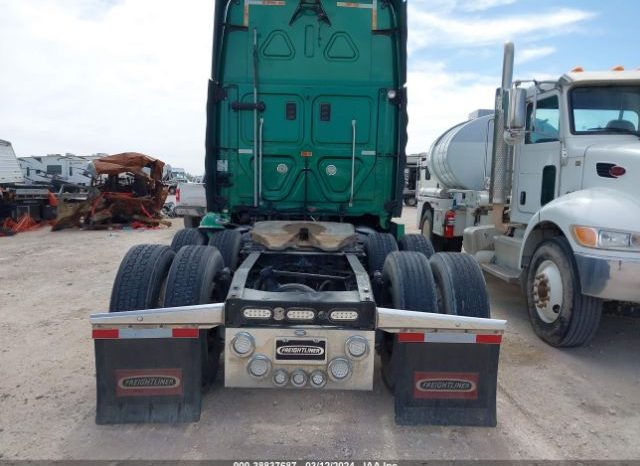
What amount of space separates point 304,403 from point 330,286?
3.31 feet

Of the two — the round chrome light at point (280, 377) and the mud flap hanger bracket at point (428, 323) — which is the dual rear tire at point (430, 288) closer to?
the mud flap hanger bracket at point (428, 323)

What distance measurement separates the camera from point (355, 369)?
118 inches

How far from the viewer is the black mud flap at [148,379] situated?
310 cm

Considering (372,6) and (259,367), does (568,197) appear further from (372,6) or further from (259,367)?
(259,367)

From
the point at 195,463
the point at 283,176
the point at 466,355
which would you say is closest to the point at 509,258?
the point at 283,176

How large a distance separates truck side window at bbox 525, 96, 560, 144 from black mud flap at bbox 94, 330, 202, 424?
4.80 m

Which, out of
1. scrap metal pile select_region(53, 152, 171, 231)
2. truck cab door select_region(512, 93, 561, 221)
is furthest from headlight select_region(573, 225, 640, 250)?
scrap metal pile select_region(53, 152, 171, 231)

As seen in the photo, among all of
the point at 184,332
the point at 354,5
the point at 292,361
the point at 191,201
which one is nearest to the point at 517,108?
the point at 354,5

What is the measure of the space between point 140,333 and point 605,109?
532 cm

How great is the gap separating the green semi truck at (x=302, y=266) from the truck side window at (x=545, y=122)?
1933mm

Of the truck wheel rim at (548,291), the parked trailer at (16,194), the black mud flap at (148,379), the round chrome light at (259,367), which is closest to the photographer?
the round chrome light at (259,367)

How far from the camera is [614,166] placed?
4922mm

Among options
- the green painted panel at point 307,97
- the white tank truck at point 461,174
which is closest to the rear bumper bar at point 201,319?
the green painted panel at point 307,97

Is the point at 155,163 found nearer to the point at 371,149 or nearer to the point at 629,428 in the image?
the point at 371,149
